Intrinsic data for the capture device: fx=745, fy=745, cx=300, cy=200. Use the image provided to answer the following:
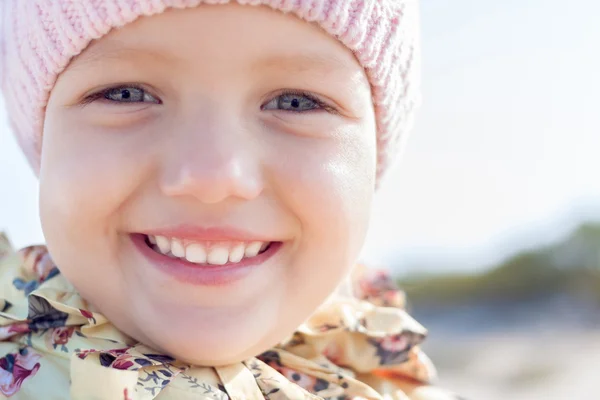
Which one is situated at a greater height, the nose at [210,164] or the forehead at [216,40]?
the forehead at [216,40]

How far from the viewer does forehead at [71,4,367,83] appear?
3.32ft

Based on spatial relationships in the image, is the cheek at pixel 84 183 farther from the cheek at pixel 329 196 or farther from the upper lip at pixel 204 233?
the cheek at pixel 329 196

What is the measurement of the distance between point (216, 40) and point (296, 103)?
177 millimetres

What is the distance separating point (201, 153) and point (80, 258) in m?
0.26

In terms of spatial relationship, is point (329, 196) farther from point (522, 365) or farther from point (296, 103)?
point (522, 365)

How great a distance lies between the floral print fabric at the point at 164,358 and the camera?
3.36 ft

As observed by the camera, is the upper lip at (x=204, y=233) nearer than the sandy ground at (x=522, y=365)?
Yes

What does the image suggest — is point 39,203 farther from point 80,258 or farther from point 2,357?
point 2,357

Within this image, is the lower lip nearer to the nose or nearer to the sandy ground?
the nose

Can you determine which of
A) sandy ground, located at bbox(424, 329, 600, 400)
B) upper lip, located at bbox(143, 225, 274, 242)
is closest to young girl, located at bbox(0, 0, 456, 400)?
upper lip, located at bbox(143, 225, 274, 242)

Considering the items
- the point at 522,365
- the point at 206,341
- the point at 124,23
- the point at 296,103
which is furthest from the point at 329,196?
the point at 522,365

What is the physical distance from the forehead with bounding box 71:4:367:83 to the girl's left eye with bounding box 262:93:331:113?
54 millimetres

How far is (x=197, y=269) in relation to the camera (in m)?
1.08


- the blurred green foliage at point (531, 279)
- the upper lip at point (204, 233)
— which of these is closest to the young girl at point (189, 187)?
the upper lip at point (204, 233)
